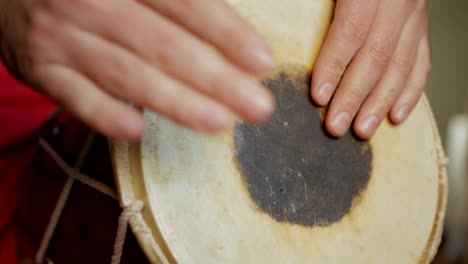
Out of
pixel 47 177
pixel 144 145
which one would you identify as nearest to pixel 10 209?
pixel 47 177

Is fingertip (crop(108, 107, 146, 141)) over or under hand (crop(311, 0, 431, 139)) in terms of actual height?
over

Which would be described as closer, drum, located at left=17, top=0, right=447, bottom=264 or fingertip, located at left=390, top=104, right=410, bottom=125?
drum, located at left=17, top=0, right=447, bottom=264

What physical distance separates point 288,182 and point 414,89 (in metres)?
0.36

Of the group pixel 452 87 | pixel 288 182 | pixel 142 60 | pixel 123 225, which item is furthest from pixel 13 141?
pixel 452 87

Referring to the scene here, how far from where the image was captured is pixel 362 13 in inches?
34.3

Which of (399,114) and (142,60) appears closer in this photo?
(142,60)

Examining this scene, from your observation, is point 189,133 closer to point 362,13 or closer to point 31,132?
point 362,13

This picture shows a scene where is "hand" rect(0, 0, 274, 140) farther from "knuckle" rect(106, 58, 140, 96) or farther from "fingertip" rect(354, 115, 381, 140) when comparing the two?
"fingertip" rect(354, 115, 381, 140)

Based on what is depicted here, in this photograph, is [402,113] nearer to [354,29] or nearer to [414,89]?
[414,89]

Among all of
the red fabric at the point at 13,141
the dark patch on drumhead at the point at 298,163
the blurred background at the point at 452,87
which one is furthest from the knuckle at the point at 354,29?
the blurred background at the point at 452,87

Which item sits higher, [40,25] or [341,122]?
[40,25]

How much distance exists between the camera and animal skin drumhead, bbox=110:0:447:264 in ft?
2.15

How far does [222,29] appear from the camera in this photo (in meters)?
0.45

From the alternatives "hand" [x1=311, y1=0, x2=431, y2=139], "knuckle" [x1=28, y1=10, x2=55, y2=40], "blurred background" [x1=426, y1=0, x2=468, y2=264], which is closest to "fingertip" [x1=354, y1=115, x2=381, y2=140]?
"hand" [x1=311, y1=0, x2=431, y2=139]
